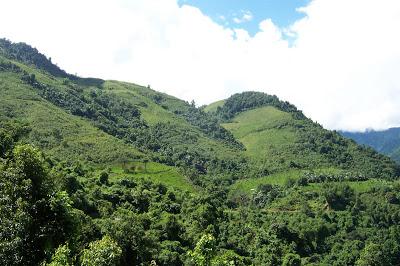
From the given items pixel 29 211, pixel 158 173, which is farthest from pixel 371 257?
pixel 29 211

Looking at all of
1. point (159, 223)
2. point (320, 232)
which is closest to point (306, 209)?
point (320, 232)

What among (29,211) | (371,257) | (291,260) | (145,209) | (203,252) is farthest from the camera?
(371,257)

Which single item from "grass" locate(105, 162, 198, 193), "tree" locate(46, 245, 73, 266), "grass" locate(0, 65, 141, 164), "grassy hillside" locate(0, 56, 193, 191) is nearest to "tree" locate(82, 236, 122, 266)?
"tree" locate(46, 245, 73, 266)

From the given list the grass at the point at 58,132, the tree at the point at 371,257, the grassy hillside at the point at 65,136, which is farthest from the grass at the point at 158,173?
the tree at the point at 371,257

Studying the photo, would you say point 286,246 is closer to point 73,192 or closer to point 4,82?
point 73,192

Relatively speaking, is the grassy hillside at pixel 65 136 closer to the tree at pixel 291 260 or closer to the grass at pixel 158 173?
the grass at pixel 158 173

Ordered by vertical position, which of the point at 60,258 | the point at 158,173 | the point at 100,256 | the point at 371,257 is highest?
the point at 100,256

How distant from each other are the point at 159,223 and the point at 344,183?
110461mm

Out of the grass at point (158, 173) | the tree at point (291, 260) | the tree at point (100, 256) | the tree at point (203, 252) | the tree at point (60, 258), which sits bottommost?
the tree at point (291, 260)

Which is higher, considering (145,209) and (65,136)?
(65,136)

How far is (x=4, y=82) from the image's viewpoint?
19362 cm

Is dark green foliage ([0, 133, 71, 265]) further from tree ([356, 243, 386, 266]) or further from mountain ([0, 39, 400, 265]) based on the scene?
tree ([356, 243, 386, 266])

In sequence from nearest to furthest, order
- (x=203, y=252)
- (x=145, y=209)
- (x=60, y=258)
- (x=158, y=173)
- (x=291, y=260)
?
1. (x=60, y=258)
2. (x=203, y=252)
3. (x=145, y=209)
4. (x=291, y=260)
5. (x=158, y=173)

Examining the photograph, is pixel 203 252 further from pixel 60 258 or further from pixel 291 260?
pixel 291 260
